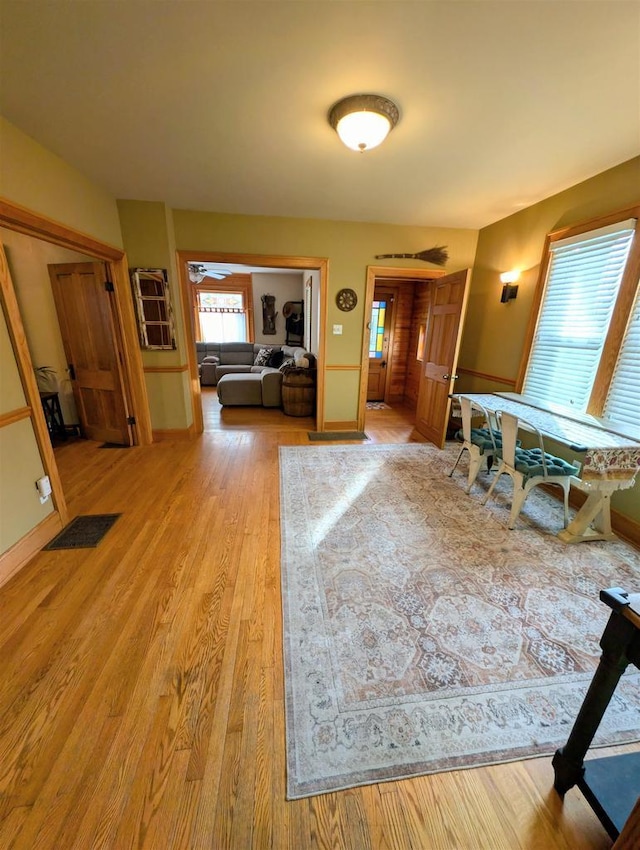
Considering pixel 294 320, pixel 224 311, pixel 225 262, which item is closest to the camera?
pixel 225 262

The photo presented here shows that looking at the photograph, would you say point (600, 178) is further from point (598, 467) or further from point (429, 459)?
point (429, 459)

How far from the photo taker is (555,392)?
2969 mm

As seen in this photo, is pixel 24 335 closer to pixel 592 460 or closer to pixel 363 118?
pixel 363 118

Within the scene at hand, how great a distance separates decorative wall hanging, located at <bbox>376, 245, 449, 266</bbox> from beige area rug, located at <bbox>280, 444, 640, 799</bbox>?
9.75ft

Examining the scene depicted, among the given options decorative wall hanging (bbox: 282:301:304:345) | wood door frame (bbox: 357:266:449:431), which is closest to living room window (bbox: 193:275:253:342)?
decorative wall hanging (bbox: 282:301:304:345)

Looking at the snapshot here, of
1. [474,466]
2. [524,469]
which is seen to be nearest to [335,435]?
[474,466]

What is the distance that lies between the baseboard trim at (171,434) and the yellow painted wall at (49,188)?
2.05 meters

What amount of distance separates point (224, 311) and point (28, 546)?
7215mm

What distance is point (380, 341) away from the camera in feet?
19.3

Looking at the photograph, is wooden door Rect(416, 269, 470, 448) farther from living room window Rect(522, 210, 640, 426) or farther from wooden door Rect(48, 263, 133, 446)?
wooden door Rect(48, 263, 133, 446)

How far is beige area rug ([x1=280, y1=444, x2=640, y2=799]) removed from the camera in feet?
3.79

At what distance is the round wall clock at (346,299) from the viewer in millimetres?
3992

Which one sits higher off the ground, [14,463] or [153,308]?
[153,308]

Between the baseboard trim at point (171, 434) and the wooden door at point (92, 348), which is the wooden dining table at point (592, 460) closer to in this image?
the baseboard trim at point (171, 434)
